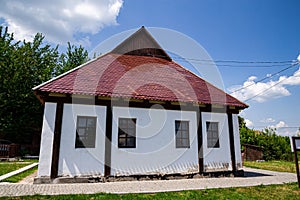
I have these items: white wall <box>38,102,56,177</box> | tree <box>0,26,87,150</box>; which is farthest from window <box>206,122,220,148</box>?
tree <box>0,26,87,150</box>

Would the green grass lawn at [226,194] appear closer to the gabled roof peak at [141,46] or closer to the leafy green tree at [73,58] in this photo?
the gabled roof peak at [141,46]

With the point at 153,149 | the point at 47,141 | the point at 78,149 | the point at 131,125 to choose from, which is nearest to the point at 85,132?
the point at 78,149

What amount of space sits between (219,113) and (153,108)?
3283mm

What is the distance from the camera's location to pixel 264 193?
6566mm

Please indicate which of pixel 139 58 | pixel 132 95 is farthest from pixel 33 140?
pixel 132 95

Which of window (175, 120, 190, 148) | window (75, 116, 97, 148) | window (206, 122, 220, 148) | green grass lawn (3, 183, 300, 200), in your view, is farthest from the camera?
window (206, 122, 220, 148)

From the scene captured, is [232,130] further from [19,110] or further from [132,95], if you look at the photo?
[19,110]

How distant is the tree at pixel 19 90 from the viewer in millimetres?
19625

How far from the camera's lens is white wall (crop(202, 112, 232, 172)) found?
9523mm

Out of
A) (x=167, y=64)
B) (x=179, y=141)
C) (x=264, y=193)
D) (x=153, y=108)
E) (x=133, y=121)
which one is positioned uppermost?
(x=167, y=64)

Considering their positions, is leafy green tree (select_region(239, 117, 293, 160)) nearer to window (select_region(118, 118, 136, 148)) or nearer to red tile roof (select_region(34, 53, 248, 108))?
red tile roof (select_region(34, 53, 248, 108))

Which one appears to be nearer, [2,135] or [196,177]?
[196,177]

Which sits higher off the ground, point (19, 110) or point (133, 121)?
point (19, 110)

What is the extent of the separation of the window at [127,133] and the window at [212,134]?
3505mm
